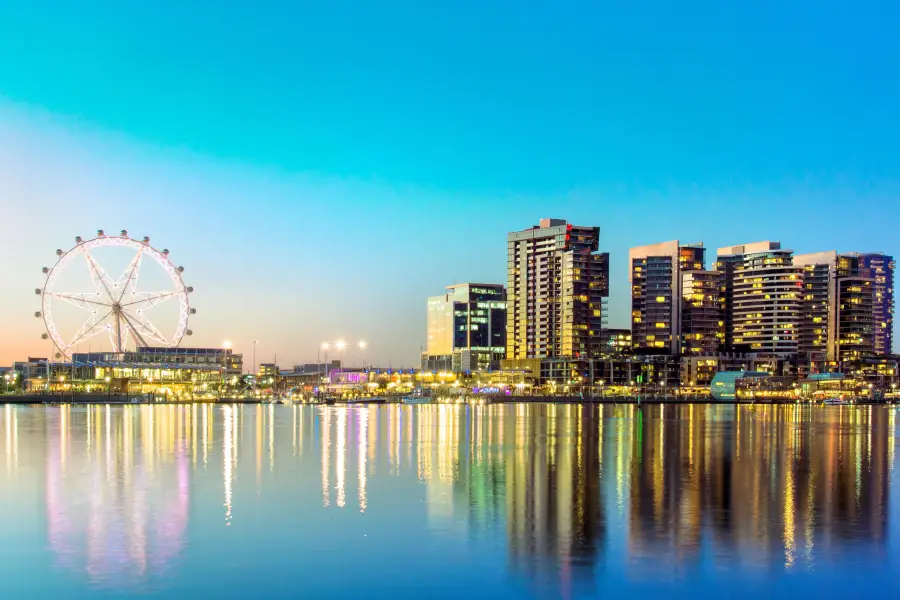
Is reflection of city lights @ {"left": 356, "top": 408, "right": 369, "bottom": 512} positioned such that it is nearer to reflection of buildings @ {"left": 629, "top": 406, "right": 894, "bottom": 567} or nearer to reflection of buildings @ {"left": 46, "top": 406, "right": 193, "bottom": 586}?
reflection of buildings @ {"left": 46, "top": 406, "right": 193, "bottom": 586}

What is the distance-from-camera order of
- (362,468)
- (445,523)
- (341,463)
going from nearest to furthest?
(445,523)
(362,468)
(341,463)

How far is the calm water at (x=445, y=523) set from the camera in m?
23.0

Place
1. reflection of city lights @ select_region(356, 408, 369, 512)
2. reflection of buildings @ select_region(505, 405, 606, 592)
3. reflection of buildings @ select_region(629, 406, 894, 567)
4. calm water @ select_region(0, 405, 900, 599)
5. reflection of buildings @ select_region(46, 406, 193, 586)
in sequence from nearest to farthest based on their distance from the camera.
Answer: calm water @ select_region(0, 405, 900, 599)
reflection of buildings @ select_region(46, 406, 193, 586)
reflection of buildings @ select_region(505, 405, 606, 592)
reflection of buildings @ select_region(629, 406, 894, 567)
reflection of city lights @ select_region(356, 408, 369, 512)

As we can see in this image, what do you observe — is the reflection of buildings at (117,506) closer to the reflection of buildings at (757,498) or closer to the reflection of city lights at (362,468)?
the reflection of city lights at (362,468)

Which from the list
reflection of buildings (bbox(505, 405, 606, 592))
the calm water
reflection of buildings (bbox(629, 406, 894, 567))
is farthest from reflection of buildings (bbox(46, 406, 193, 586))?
reflection of buildings (bbox(629, 406, 894, 567))

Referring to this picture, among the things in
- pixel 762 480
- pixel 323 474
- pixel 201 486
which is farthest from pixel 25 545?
pixel 762 480

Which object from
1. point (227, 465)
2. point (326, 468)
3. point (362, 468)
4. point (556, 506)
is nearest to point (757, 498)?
point (556, 506)

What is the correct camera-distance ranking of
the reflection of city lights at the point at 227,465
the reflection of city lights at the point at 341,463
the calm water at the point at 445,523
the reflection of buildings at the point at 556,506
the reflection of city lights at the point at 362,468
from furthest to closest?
the reflection of city lights at the point at 341,463, the reflection of city lights at the point at 362,468, the reflection of city lights at the point at 227,465, the reflection of buildings at the point at 556,506, the calm water at the point at 445,523

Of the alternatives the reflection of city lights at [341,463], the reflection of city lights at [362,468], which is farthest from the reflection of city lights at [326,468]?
the reflection of city lights at [362,468]

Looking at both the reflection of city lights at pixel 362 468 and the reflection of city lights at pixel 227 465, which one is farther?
the reflection of city lights at pixel 362 468

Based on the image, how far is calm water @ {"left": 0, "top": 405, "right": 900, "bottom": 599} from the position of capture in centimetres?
2300

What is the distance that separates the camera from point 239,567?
24812 mm

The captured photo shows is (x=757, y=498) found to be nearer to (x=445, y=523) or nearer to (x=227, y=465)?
(x=445, y=523)

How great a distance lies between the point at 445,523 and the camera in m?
31.2
